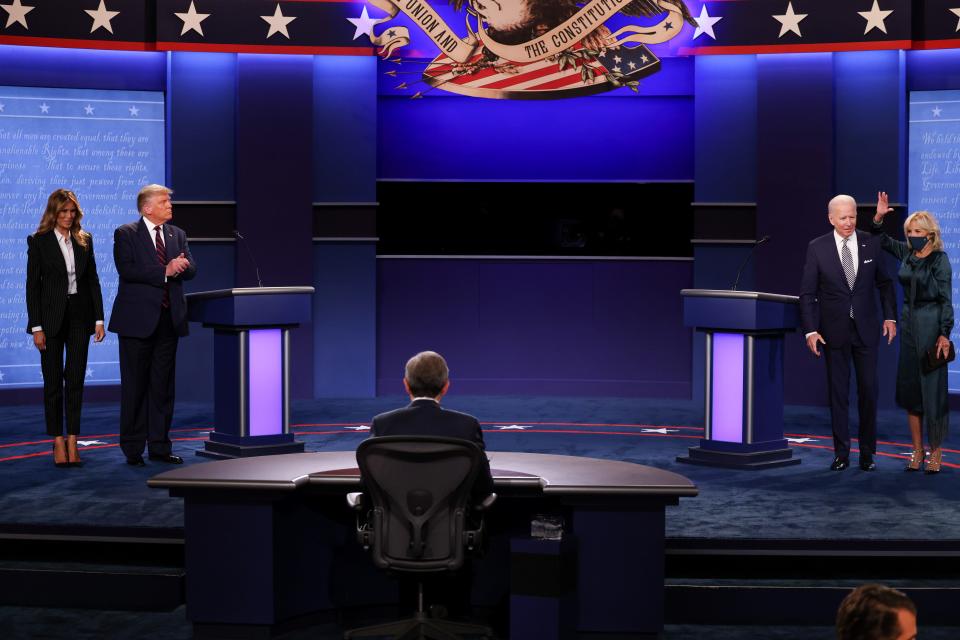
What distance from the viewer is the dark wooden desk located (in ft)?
13.9

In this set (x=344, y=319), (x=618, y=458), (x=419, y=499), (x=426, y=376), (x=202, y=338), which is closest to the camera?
(x=419, y=499)

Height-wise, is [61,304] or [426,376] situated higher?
[61,304]

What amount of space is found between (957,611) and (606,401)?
16.9ft

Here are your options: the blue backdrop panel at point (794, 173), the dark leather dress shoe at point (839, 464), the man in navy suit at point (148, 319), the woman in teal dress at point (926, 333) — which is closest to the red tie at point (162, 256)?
the man in navy suit at point (148, 319)

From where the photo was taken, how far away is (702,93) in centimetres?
949

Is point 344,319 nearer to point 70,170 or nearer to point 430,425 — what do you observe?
point 70,170

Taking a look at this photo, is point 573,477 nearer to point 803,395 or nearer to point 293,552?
point 293,552

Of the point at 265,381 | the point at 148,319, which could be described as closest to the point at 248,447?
the point at 265,381

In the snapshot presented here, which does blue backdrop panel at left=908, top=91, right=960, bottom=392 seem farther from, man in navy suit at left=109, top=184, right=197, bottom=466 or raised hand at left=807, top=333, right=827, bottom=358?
man in navy suit at left=109, top=184, right=197, bottom=466

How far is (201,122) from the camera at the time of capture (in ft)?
30.9

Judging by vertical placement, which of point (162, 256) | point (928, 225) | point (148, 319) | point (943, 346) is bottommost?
point (943, 346)

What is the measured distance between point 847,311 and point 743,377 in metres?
0.68

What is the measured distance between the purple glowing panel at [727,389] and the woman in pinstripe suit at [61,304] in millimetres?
3465

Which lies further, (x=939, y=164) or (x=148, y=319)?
(x=939, y=164)
